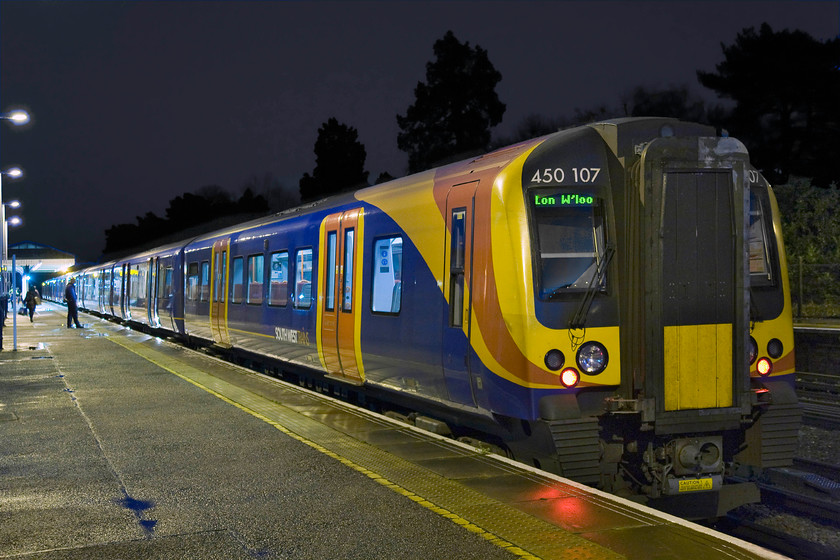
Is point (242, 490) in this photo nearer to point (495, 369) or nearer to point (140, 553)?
point (140, 553)

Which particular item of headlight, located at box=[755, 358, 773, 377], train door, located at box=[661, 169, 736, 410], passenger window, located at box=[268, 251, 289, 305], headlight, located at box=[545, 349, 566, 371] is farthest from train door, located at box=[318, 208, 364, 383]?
headlight, located at box=[755, 358, 773, 377]

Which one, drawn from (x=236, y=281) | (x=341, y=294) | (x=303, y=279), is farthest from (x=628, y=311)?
(x=236, y=281)

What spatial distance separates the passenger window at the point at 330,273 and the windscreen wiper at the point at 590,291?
17.4 ft

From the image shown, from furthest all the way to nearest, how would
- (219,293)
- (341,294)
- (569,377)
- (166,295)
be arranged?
(166,295) → (219,293) → (341,294) → (569,377)

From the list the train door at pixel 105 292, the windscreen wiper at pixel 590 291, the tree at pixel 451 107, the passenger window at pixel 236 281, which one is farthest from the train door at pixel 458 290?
the tree at pixel 451 107

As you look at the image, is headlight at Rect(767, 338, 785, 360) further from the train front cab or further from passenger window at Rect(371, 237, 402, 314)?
passenger window at Rect(371, 237, 402, 314)

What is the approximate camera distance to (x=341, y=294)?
37.7 ft

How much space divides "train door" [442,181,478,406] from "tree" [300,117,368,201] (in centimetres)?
6521

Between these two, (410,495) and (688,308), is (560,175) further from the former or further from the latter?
(410,495)

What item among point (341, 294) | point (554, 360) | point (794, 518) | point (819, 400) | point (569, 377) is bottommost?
point (794, 518)

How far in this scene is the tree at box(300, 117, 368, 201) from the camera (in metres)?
73.4

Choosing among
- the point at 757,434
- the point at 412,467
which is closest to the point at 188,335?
the point at 412,467

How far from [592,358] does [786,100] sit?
31.8m

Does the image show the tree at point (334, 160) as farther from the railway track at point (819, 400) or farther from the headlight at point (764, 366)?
the headlight at point (764, 366)
